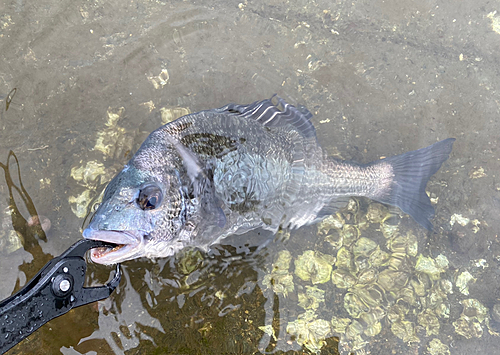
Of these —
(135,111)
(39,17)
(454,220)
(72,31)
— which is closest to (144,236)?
(135,111)

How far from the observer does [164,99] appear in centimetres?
338

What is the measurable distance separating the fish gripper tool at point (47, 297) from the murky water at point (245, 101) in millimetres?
927

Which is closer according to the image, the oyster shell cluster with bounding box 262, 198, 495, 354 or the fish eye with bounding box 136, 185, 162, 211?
the fish eye with bounding box 136, 185, 162, 211

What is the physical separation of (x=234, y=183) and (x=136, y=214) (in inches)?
38.0

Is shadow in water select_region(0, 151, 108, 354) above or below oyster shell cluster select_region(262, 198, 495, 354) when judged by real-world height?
above

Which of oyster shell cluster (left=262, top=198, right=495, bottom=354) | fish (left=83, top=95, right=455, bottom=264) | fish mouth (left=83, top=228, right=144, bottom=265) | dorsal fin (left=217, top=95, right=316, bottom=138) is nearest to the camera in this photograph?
fish mouth (left=83, top=228, right=144, bottom=265)

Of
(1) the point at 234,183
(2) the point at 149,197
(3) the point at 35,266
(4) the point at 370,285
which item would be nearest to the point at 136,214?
(2) the point at 149,197

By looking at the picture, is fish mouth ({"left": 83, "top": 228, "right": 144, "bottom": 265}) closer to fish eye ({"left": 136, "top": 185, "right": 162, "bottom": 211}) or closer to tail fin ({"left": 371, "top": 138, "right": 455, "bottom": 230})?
fish eye ({"left": 136, "top": 185, "right": 162, "bottom": 211})

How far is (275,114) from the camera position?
2.96 meters

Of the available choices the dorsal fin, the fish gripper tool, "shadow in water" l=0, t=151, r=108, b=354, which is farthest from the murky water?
the fish gripper tool

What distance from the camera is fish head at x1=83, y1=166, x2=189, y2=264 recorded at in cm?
208

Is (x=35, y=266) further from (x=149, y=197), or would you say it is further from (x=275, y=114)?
(x=275, y=114)

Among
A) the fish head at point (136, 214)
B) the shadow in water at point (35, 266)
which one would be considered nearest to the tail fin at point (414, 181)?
the fish head at point (136, 214)

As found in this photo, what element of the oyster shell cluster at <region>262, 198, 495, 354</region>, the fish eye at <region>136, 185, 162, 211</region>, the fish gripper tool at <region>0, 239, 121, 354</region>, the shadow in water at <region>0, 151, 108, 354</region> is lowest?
the oyster shell cluster at <region>262, 198, 495, 354</region>
